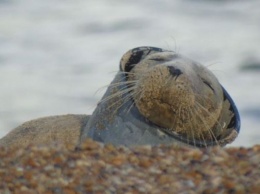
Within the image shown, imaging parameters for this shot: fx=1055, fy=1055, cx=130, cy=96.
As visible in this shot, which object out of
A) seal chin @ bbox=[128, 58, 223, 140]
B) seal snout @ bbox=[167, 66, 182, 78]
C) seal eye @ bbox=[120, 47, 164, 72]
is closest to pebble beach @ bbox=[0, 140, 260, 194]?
seal chin @ bbox=[128, 58, 223, 140]

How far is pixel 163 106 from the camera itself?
771cm

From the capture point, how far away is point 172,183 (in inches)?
223

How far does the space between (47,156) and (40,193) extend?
46 centimetres

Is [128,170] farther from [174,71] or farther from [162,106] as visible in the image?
[174,71]

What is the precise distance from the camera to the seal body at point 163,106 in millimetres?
7718

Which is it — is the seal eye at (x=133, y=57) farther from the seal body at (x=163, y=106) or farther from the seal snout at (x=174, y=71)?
the seal snout at (x=174, y=71)

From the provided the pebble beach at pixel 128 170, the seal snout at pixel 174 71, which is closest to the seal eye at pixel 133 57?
the seal snout at pixel 174 71

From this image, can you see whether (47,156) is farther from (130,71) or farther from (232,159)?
(130,71)

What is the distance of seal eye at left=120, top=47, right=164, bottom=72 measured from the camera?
26.7 feet

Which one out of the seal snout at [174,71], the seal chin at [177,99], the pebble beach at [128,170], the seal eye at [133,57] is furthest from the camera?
the seal eye at [133,57]

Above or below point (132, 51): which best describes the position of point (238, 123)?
below

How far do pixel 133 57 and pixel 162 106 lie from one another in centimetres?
71

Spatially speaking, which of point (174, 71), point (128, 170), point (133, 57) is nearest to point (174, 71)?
point (174, 71)

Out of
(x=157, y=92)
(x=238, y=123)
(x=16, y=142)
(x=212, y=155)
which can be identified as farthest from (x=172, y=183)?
(x=16, y=142)
